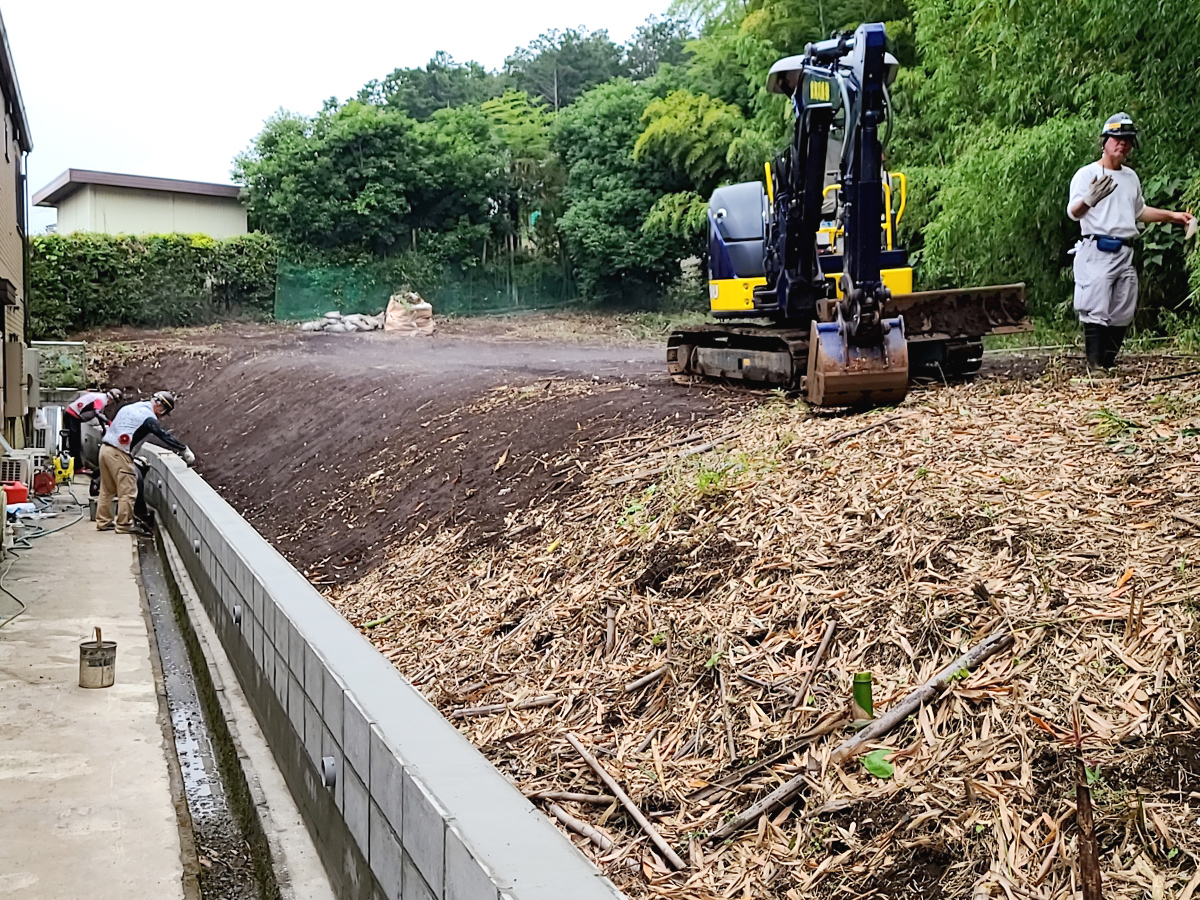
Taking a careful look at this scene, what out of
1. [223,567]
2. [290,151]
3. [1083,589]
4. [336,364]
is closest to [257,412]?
[336,364]

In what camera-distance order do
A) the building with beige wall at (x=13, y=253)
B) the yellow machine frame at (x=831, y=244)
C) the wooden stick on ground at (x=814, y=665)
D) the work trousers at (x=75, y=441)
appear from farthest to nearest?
the work trousers at (x=75, y=441) → the building with beige wall at (x=13, y=253) → the yellow machine frame at (x=831, y=244) → the wooden stick on ground at (x=814, y=665)

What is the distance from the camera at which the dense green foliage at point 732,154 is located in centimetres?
949

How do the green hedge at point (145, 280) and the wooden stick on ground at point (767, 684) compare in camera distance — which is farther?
the green hedge at point (145, 280)

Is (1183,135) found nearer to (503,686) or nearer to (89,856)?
(503,686)

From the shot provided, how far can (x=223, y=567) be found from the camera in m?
7.07

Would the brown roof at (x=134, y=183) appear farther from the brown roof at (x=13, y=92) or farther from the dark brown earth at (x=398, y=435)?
the dark brown earth at (x=398, y=435)

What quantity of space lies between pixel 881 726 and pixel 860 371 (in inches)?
142

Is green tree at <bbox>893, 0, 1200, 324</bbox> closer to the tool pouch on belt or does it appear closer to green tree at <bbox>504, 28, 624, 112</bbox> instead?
the tool pouch on belt

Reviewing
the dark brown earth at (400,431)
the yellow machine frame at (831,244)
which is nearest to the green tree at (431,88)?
the dark brown earth at (400,431)

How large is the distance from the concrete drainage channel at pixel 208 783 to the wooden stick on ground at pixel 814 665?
218 cm

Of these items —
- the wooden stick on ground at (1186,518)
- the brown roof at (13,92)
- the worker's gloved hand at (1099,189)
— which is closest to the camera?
the wooden stick on ground at (1186,518)

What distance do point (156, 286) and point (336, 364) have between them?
11143 millimetres

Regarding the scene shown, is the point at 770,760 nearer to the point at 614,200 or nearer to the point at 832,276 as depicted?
the point at 832,276

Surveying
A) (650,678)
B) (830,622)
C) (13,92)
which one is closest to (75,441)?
(13,92)
